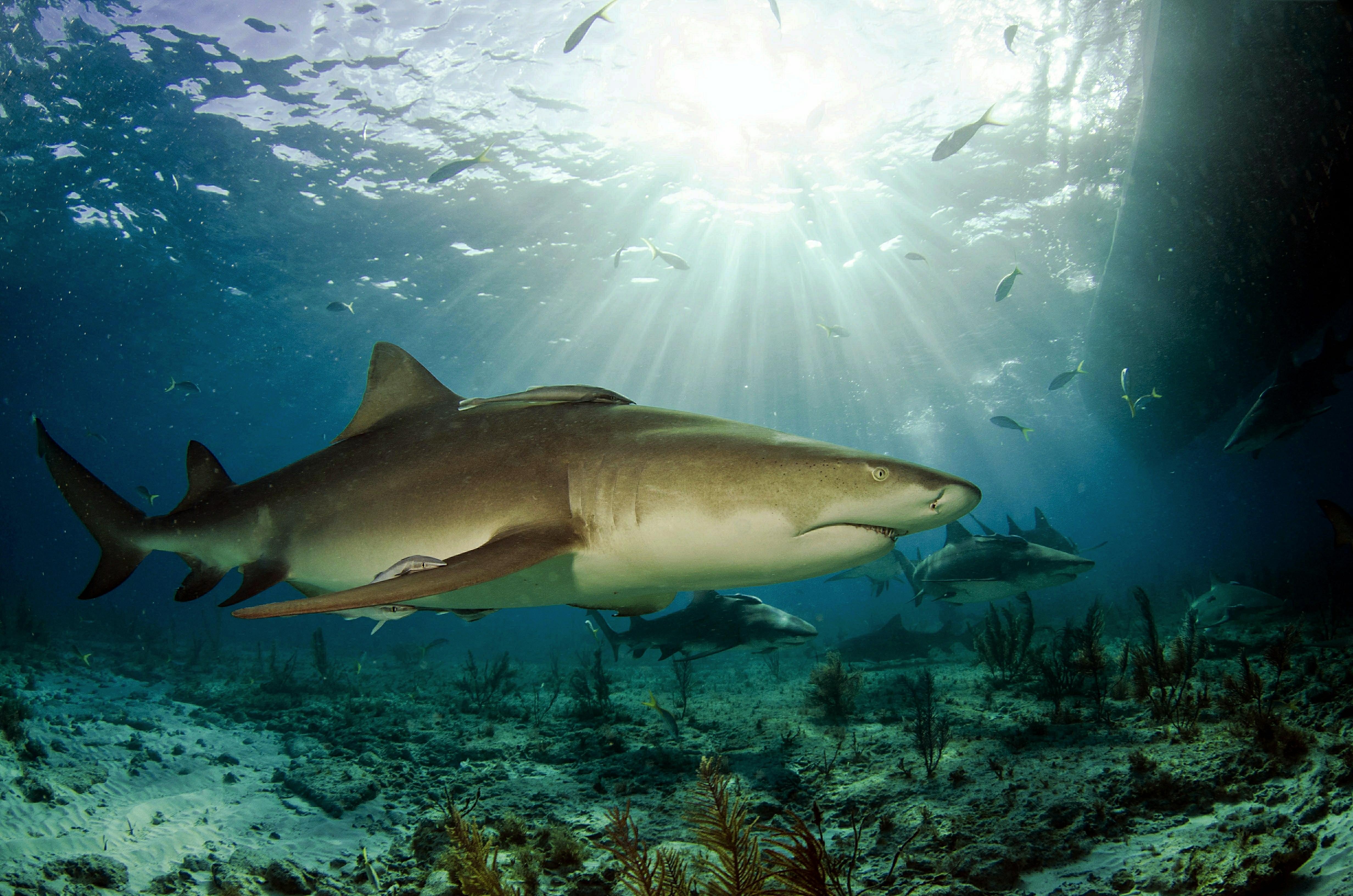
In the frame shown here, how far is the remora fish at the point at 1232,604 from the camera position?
306 inches

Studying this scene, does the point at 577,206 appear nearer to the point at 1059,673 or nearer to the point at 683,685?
the point at 683,685

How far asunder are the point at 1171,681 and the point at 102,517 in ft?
30.7

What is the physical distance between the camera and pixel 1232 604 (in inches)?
311

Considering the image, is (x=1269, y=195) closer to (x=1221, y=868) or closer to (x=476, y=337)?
(x=1221, y=868)

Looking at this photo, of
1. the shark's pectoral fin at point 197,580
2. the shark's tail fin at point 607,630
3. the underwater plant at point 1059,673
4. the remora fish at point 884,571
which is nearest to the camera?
the shark's pectoral fin at point 197,580

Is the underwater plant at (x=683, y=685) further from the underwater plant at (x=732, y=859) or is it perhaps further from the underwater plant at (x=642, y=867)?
the underwater plant at (x=732, y=859)

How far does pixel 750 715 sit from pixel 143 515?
6691 mm

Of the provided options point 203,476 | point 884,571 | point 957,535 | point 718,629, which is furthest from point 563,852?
point 884,571

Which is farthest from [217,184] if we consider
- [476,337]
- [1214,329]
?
[1214,329]

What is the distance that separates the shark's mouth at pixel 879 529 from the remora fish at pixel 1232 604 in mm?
8628

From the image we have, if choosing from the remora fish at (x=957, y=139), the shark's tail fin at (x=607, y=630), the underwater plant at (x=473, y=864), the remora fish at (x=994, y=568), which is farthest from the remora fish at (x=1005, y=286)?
the underwater plant at (x=473, y=864)

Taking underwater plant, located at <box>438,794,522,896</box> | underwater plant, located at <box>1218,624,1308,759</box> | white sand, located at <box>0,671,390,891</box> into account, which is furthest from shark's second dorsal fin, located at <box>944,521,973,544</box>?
white sand, located at <box>0,671,390,891</box>

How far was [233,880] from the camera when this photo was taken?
10.5 ft

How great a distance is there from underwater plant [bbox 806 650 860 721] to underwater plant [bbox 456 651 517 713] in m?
4.86
